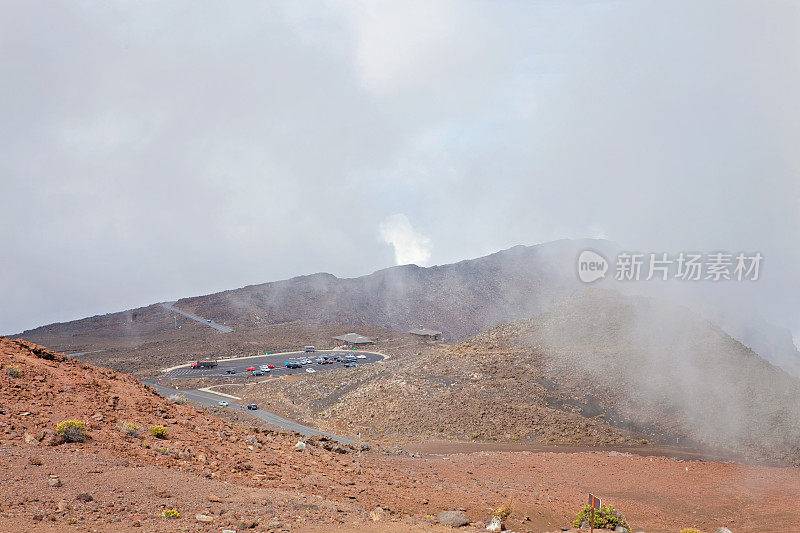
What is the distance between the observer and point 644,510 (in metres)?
24.5

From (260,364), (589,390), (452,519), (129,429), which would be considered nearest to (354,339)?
(260,364)

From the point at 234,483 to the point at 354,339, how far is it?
105764 millimetres

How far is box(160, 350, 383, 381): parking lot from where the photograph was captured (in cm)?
7990

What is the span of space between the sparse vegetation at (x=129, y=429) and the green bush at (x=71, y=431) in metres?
1.36

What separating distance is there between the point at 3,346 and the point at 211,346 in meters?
97.7

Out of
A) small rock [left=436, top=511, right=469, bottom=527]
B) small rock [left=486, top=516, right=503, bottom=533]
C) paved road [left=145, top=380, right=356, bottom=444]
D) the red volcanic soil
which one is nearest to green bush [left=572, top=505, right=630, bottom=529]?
the red volcanic soil

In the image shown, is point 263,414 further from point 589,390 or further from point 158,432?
point 158,432

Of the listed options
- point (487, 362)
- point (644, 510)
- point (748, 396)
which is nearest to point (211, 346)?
point (487, 362)

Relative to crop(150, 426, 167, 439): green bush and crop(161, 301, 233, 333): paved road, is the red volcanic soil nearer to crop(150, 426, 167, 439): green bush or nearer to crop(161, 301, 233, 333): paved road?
crop(150, 426, 167, 439): green bush

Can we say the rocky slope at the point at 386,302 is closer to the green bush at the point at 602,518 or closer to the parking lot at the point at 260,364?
the parking lot at the point at 260,364

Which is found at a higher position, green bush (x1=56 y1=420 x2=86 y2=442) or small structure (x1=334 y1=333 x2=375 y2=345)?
small structure (x1=334 y1=333 x2=375 y2=345)

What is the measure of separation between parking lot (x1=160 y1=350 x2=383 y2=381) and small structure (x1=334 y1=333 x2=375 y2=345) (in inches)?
460

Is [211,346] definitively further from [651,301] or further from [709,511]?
[709,511]

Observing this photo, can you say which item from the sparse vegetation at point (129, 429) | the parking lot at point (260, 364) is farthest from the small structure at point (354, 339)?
the sparse vegetation at point (129, 429)
